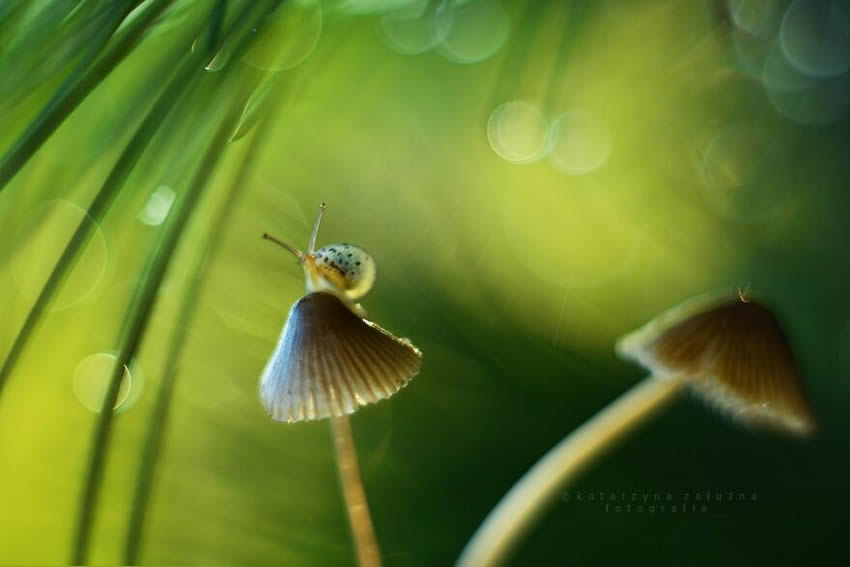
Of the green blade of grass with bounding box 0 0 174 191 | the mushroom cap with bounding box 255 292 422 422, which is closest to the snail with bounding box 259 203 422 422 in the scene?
the mushroom cap with bounding box 255 292 422 422

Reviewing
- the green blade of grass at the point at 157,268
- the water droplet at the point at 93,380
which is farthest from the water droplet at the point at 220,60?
the water droplet at the point at 93,380

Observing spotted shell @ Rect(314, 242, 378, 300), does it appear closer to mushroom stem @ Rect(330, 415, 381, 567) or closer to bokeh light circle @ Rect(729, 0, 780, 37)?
mushroom stem @ Rect(330, 415, 381, 567)

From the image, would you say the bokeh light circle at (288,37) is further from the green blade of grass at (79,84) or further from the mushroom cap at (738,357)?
the mushroom cap at (738,357)

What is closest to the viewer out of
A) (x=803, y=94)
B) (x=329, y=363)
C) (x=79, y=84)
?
(x=79, y=84)

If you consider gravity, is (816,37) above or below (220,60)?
above

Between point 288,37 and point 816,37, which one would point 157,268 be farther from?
point 816,37

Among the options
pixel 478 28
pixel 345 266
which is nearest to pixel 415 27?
pixel 478 28
